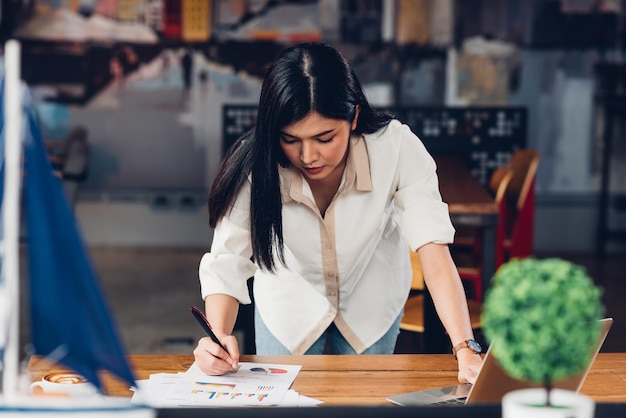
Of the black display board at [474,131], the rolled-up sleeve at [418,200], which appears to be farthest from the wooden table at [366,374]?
the black display board at [474,131]

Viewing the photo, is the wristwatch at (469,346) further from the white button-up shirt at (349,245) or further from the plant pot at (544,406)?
the plant pot at (544,406)

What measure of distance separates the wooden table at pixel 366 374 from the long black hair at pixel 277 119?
13.2 inches

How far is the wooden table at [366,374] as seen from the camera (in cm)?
197

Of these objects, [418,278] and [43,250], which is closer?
[43,250]

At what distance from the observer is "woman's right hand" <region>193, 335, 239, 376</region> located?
2051 millimetres

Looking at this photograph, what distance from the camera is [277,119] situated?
2182 mm

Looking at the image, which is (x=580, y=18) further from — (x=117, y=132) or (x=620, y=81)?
(x=117, y=132)

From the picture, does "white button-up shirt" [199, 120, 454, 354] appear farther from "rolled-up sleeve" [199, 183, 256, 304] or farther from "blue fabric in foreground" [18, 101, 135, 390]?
"blue fabric in foreground" [18, 101, 135, 390]

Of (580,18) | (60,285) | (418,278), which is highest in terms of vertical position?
(580,18)

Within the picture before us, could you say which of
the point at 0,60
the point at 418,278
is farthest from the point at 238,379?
the point at 0,60

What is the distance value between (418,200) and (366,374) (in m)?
0.48

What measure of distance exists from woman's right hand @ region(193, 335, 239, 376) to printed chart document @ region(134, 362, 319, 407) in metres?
0.01

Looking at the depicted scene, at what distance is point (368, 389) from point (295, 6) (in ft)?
18.7

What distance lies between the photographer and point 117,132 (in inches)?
293
